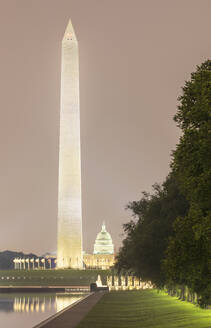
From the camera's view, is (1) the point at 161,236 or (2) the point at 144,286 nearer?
(1) the point at 161,236

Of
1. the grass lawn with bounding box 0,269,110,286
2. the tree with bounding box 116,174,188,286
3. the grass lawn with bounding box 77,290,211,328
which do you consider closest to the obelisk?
the grass lawn with bounding box 0,269,110,286

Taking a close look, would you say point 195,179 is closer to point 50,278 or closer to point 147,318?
point 147,318

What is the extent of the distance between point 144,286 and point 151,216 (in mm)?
40566

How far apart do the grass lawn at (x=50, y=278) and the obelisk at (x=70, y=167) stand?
7257 millimetres

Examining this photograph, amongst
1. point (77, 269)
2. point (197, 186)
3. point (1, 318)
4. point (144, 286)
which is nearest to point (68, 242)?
point (77, 269)

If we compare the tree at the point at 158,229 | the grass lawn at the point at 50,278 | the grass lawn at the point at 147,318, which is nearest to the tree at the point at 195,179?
the grass lawn at the point at 147,318

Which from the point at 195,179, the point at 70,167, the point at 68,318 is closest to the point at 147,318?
the point at 68,318

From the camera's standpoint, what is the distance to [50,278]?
10981 centimetres

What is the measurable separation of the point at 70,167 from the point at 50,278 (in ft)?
73.7

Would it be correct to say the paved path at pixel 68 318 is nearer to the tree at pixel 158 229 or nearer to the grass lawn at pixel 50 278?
the tree at pixel 158 229

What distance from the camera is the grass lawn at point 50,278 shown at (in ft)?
351

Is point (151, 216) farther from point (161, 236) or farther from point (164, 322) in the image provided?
point (164, 322)

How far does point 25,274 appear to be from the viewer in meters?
117

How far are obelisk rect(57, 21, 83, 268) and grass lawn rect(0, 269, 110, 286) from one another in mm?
7257
